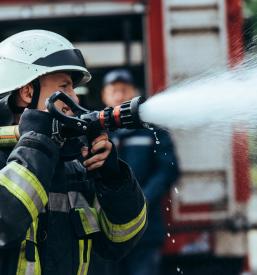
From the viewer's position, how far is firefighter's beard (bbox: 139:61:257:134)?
3.35 m

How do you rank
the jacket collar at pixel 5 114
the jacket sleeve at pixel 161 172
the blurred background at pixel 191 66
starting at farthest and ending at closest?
the blurred background at pixel 191 66
the jacket sleeve at pixel 161 172
the jacket collar at pixel 5 114

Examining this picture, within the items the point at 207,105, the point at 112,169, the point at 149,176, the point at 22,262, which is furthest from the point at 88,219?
the point at 149,176

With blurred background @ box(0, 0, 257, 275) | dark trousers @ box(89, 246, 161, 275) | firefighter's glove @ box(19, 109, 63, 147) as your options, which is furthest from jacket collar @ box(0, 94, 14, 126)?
blurred background @ box(0, 0, 257, 275)

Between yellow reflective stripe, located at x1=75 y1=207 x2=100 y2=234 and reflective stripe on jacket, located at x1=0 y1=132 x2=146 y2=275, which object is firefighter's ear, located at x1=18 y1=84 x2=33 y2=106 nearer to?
reflective stripe on jacket, located at x1=0 y1=132 x2=146 y2=275

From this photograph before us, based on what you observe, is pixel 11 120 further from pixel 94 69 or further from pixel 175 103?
pixel 94 69

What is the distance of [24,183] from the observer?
10.6 ft

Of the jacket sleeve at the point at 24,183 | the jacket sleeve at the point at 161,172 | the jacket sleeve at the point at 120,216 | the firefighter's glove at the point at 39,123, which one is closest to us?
the jacket sleeve at the point at 24,183

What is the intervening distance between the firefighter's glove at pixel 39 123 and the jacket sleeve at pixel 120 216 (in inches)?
10.4

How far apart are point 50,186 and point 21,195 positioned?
19cm

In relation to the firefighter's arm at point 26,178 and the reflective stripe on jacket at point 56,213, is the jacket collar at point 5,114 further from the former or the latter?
the firefighter's arm at point 26,178

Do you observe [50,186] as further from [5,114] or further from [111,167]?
[5,114]

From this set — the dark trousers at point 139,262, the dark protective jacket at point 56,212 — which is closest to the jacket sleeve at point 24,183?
the dark protective jacket at point 56,212

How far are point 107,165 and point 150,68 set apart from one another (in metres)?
4.39

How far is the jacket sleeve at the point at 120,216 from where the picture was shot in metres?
3.44
